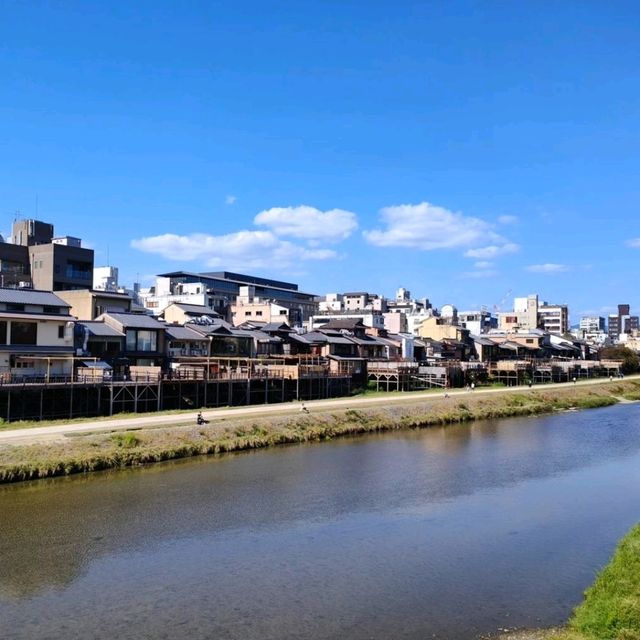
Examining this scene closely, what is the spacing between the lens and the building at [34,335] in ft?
150

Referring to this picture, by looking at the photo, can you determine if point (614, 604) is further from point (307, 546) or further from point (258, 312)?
point (258, 312)

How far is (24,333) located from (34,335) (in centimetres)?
79

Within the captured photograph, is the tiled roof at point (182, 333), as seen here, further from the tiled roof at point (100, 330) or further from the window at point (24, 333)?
the window at point (24, 333)

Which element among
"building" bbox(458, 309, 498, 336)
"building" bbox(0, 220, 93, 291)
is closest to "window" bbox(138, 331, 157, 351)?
"building" bbox(0, 220, 93, 291)

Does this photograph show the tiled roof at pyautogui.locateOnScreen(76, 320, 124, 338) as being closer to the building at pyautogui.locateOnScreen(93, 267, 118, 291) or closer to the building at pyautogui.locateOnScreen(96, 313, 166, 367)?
the building at pyautogui.locateOnScreen(96, 313, 166, 367)

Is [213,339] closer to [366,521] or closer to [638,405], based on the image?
[366,521]

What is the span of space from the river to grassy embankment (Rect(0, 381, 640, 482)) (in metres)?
1.23

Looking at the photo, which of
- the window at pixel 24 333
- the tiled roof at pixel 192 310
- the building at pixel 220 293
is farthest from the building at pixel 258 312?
the window at pixel 24 333

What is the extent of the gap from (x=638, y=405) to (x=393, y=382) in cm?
2951

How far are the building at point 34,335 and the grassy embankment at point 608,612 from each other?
118 ft

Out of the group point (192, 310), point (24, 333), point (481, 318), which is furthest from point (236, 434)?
point (481, 318)

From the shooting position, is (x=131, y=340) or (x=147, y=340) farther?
(x=147, y=340)

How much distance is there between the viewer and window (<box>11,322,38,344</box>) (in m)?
46.3

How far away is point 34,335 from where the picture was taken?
47.6m
